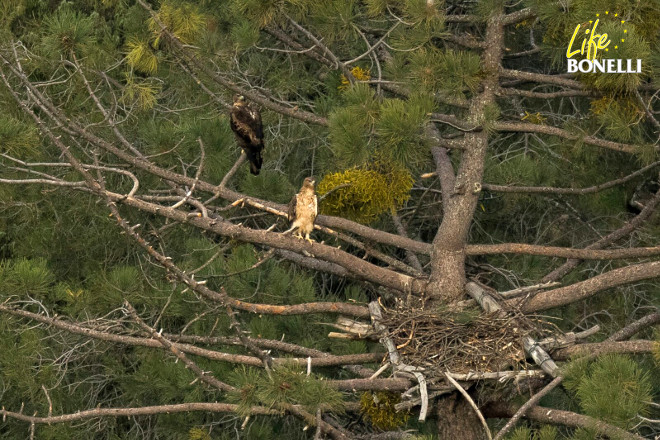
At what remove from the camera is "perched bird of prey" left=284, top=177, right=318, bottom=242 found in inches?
292

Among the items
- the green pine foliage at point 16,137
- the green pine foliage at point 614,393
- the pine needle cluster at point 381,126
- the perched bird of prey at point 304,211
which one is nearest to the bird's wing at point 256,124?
the perched bird of prey at point 304,211

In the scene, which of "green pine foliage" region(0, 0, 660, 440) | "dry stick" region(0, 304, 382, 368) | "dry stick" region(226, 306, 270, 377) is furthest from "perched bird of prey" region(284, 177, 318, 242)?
"dry stick" region(226, 306, 270, 377)

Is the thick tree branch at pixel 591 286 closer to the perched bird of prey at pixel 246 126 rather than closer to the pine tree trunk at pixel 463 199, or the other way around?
the pine tree trunk at pixel 463 199

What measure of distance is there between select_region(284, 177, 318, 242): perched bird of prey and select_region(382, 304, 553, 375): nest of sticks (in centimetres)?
79

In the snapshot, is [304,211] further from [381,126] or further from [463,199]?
[381,126]

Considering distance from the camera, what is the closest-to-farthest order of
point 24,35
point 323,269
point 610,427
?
1. point 610,427
2. point 323,269
3. point 24,35

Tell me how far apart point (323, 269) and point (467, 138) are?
1308mm

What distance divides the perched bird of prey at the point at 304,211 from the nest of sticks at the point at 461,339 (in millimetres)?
792

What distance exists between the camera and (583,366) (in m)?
5.76

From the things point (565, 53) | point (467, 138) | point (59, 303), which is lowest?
point (59, 303)

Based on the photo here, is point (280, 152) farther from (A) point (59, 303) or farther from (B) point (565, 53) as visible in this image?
(B) point (565, 53)

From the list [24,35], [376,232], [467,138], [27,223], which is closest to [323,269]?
[376,232]

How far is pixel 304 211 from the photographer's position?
24.8ft

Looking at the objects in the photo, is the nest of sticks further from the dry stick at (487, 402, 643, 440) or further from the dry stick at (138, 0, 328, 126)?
the dry stick at (138, 0, 328, 126)
